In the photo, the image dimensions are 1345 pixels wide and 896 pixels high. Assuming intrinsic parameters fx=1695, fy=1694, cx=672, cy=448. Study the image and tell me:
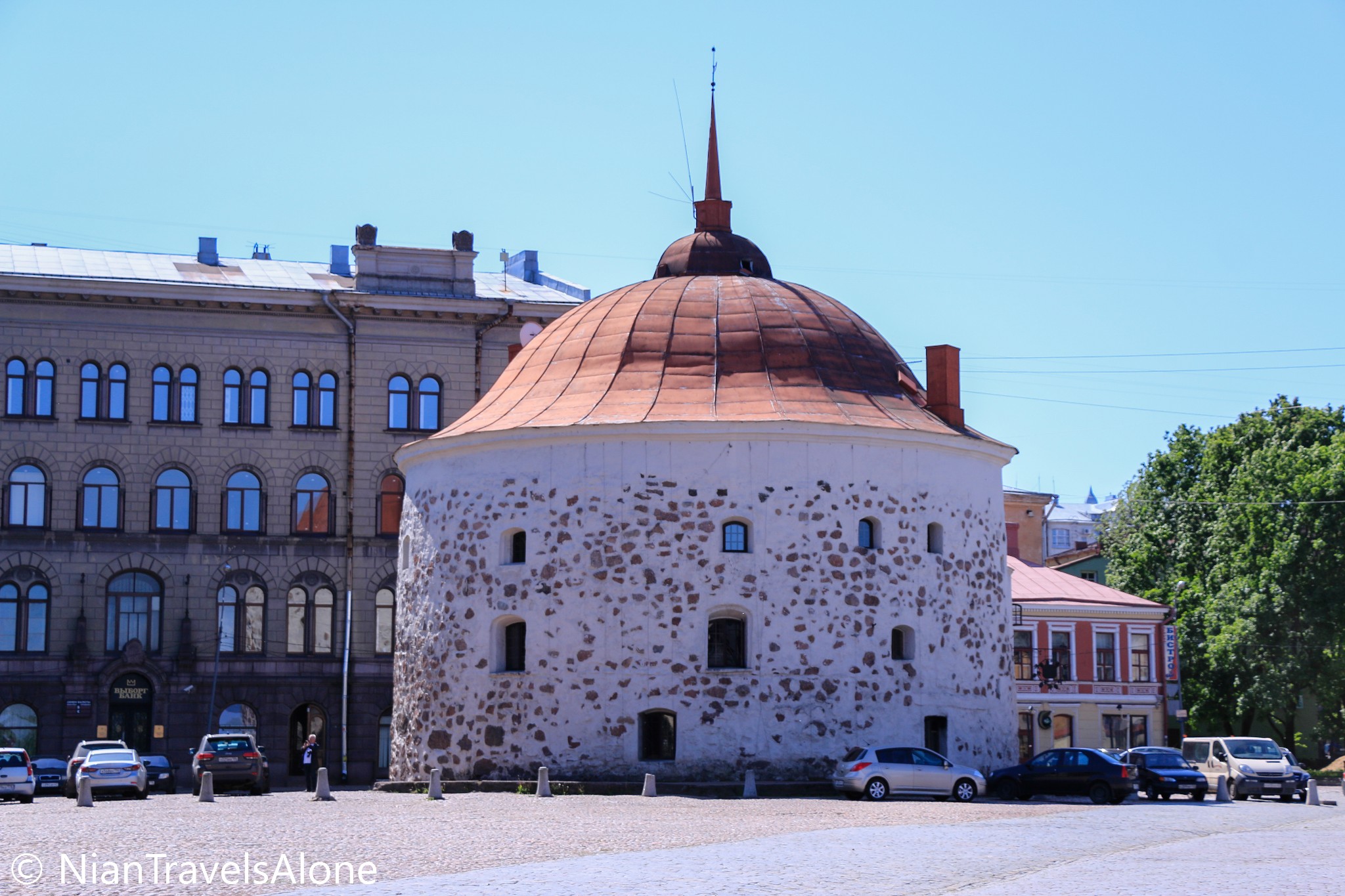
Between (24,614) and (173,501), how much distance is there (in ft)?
18.2

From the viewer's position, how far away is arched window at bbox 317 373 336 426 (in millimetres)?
55000

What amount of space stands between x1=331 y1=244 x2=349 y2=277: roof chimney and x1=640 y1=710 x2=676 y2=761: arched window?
29031 mm

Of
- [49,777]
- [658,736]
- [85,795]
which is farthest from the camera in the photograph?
[49,777]

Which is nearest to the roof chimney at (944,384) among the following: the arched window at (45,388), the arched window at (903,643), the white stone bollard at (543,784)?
the arched window at (903,643)

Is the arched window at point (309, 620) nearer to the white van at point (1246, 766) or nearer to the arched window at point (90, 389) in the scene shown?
the arched window at point (90, 389)

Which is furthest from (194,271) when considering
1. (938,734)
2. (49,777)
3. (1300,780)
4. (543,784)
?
(1300,780)

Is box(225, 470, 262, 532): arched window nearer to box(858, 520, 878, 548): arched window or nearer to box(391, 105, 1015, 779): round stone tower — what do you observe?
box(391, 105, 1015, 779): round stone tower

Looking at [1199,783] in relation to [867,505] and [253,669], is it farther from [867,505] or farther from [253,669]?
[253,669]

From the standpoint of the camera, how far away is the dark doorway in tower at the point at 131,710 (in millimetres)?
51688

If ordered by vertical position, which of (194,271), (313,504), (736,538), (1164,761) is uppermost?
(194,271)

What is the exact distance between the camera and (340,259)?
6112cm

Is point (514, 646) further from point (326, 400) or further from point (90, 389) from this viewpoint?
point (90, 389)

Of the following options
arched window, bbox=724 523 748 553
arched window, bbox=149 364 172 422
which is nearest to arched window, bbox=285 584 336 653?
arched window, bbox=149 364 172 422

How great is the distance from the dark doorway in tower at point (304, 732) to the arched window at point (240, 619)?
247cm
